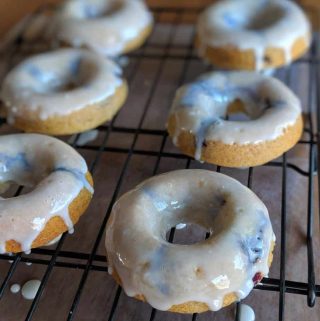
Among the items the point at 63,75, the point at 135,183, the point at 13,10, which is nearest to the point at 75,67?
the point at 63,75

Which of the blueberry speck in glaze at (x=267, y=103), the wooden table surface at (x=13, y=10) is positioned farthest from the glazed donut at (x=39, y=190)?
the wooden table surface at (x=13, y=10)

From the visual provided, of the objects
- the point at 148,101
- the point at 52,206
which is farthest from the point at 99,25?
the point at 52,206

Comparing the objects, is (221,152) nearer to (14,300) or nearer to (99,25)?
(14,300)

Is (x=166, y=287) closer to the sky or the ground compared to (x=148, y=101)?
closer to the sky

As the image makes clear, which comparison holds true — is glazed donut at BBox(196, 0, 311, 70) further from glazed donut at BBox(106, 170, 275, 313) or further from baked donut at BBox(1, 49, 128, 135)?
glazed donut at BBox(106, 170, 275, 313)

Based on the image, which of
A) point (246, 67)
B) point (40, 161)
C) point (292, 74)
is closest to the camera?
point (40, 161)

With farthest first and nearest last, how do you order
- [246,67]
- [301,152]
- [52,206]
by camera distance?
[246,67] < [301,152] < [52,206]

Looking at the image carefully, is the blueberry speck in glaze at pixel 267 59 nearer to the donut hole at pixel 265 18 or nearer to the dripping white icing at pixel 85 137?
the donut hole at pixel 265 18

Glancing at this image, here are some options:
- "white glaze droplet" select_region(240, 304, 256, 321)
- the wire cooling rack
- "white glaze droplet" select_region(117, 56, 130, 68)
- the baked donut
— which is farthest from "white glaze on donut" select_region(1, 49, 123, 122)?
"white glaze droplet" select_region(240, 304, 256, 321)
